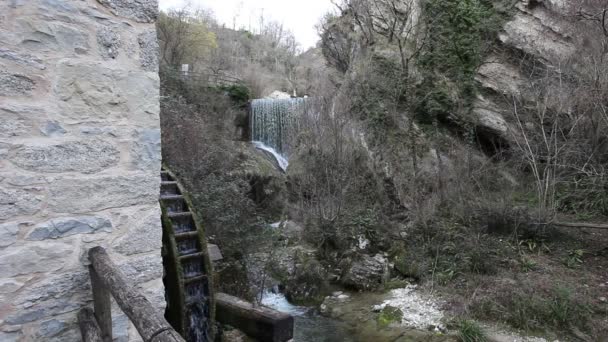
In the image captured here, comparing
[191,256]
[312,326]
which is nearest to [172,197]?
[191,256]

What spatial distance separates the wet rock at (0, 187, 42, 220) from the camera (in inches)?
58.5

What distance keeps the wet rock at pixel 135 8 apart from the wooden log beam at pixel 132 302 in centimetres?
106

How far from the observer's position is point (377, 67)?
32.5ft

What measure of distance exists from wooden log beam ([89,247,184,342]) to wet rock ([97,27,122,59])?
0.86 metres

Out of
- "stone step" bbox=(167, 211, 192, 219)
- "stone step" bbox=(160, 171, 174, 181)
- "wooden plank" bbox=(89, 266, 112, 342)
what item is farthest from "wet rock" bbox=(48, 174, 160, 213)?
"stone step" bbox=(160, 171, 174, 181)

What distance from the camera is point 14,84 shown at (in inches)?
59.4

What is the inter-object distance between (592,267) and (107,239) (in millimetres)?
6756

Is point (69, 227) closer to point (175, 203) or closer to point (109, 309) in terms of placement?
point (109, 309)

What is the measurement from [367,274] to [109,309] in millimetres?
5590

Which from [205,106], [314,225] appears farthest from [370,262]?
[205,106]

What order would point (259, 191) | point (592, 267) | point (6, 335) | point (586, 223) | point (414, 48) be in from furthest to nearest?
point (259, 191)
point (414, 48)
point (586, 223)
point (592, 267)
point (6, 335)

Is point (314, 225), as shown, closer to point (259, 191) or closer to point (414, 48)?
point (259, 191)

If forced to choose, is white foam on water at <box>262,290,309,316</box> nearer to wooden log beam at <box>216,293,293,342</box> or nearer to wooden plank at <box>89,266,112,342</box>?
wooden log beam at <box>216,293,293,342</box>

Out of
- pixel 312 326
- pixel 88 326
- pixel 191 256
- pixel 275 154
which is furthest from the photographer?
pixel 275 154
